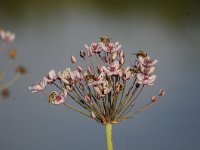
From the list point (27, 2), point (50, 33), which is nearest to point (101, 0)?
point (27, 2)

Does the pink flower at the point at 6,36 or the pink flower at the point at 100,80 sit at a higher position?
the pink flower at the point at 6,36

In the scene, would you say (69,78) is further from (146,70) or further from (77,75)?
(146,70)

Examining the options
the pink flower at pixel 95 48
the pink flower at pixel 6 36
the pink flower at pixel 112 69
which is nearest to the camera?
the pink flower at pixel 6 36

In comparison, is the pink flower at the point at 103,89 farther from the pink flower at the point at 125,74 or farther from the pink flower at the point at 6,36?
the pink flower at the point at 6,36

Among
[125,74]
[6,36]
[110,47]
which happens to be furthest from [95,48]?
[6,36]

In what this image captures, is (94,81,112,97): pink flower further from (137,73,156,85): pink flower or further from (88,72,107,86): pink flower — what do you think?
(137,73,156,85): pink flower

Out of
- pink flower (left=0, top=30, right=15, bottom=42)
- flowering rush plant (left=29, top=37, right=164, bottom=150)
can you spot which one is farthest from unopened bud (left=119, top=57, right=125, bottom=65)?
pink flower (left=0, top=30, right=15, bottom=42)

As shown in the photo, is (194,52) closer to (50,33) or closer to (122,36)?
(122,36)

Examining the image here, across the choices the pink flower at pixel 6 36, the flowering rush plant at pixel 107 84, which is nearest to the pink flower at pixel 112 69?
the flowering rush plant at pixel 107 84

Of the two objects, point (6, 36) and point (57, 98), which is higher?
point (6, 36)
